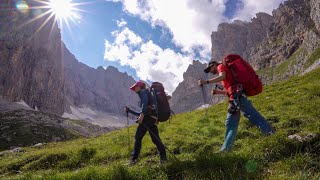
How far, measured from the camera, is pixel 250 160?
346 inches

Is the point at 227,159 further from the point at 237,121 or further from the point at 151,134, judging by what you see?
the point at 151,134

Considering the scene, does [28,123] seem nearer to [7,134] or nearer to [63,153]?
[7,134]

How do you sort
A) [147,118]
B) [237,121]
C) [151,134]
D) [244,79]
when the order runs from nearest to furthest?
[244,79], [237,121], [151,134], [147,118]

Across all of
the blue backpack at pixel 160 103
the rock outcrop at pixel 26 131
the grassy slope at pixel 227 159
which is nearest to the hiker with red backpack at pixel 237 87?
the grassy slope at pixel 227 159

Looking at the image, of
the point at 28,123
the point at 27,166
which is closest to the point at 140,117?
the point at 27,166

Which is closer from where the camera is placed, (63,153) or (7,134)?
(63,153)

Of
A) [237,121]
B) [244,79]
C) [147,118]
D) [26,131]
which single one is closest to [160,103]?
[147,118]

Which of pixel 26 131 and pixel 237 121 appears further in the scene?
pixel 26 131

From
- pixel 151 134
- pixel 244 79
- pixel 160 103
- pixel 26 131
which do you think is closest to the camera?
pixel 244 79

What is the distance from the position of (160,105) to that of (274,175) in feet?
17.6

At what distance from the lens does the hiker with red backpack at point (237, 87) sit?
411 inches

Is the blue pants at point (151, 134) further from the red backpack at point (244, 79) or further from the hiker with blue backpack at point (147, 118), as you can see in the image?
the red backpack at point (244, 79)

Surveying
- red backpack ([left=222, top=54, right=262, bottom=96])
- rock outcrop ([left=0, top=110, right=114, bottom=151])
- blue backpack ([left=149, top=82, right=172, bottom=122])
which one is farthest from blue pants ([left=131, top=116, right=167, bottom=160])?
rock outcrop ([left=0, top=110, right=114, bottom=151])

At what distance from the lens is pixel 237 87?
1048 centimetres
